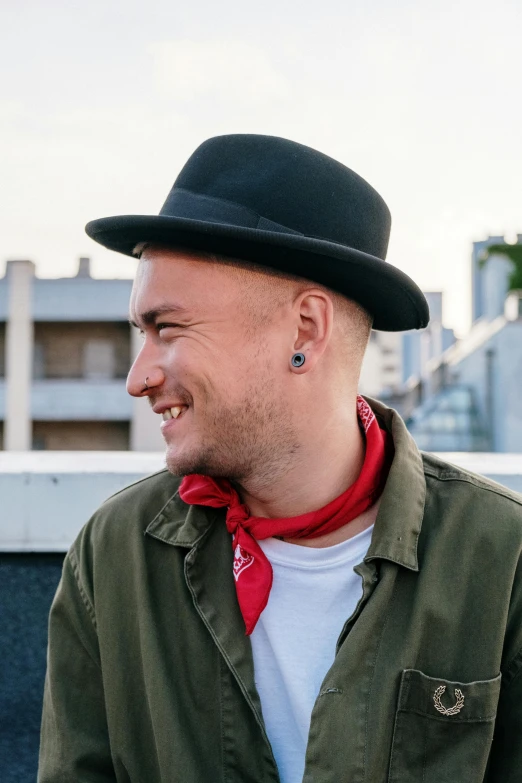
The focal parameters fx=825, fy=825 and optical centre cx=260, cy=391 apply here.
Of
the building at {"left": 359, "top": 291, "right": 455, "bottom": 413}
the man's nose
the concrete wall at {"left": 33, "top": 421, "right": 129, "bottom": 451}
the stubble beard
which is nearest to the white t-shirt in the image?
the stubble beard

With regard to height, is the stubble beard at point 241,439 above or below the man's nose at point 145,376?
below

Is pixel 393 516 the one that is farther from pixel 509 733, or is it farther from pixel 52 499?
pixel 52 499

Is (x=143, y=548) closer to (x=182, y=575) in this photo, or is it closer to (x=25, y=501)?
(x=182, y=575)

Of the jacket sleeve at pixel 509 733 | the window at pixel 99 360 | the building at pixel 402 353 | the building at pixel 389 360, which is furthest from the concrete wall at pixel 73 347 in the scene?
the jacket sleeve at pixel 509 733

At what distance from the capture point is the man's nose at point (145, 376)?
1877 mm

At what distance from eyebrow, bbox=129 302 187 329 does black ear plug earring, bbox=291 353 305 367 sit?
274mm

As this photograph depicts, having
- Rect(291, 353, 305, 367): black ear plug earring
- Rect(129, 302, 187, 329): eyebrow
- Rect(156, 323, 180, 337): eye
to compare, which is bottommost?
Rect(291, 353, 305, 367): black ear plug earring

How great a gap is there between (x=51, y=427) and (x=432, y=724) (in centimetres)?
5087

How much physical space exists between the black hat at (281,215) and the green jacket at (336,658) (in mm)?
441

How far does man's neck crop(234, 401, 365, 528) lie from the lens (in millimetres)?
1967

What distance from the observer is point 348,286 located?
1965mm

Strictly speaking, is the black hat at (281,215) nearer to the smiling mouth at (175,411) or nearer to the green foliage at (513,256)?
the smiling mouth at (175,411)

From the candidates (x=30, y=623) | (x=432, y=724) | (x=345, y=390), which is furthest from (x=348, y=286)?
(x=30, y=623)

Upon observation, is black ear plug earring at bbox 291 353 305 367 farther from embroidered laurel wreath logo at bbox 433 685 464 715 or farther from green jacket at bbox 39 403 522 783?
embroidered laurel wreath logo at bbox 433 685 464 715
